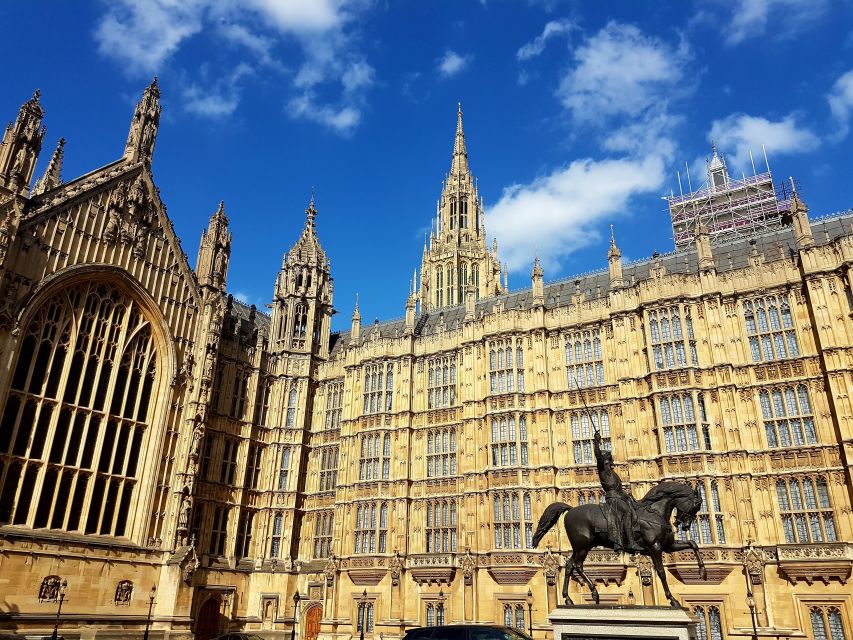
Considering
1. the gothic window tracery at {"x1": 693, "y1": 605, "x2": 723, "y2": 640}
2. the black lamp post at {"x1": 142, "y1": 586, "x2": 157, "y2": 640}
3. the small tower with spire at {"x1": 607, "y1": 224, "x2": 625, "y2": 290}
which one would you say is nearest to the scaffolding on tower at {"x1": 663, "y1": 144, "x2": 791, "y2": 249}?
the small tower with spire at {"x1": 607, "y1": 224, "x2": 625, "y2": 290}

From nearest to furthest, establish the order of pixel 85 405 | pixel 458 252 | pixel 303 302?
pixel 85 405 < pixel 303 302 < pixel 458 252

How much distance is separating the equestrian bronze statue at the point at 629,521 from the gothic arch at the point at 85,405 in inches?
1036

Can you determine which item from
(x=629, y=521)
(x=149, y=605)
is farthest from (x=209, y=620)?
(x=629, y=521)

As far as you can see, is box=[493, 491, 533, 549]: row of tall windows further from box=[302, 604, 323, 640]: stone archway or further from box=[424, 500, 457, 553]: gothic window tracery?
box=[302, 604, 323, 640]: stone archway

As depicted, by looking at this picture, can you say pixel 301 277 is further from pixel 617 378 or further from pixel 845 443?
pixel 845 443

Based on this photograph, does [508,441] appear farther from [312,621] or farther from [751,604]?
[312,621]

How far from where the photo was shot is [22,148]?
34.8 m

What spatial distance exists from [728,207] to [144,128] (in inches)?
1853

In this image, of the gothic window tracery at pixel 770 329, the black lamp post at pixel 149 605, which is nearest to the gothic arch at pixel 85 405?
the black lamp post at pixel 149 605

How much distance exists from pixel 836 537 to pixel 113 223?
136 feet

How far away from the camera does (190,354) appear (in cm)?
4106

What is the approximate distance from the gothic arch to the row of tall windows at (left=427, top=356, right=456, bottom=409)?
16665 millimetres

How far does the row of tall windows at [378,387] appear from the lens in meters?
44.5

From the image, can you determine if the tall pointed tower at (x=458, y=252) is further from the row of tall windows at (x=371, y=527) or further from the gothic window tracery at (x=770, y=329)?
the gothic window tracery at (x=770, y=329)
